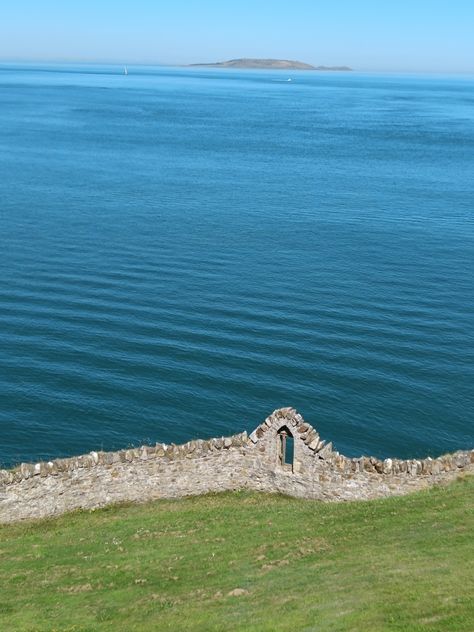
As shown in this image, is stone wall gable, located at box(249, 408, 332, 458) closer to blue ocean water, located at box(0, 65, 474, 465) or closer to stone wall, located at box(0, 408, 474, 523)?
stone wall, located at box(0, 408, 474, 523)

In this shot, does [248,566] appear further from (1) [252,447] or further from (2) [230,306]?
(2) [230,306]

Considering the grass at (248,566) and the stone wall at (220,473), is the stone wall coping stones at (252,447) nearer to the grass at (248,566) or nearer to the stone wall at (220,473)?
the stone wall at (220,473)

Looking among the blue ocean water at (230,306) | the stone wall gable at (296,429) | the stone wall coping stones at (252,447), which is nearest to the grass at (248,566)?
the stone wall coping stones at (252,447)

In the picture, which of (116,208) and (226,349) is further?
(116,208)

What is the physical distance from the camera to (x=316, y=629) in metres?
20.5

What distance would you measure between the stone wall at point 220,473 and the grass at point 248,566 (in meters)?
0.62

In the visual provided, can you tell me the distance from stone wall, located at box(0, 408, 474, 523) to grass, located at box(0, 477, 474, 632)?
624 mm

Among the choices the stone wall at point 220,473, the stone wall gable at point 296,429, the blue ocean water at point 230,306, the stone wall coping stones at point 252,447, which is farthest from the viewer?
the blue ocean water at point 230,306

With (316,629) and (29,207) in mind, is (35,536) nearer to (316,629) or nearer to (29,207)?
(316,629)

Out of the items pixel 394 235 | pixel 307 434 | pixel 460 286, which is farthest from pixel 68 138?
pixel 307 434

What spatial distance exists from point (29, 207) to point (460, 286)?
54.5 metres

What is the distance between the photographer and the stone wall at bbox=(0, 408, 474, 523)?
32.3 m

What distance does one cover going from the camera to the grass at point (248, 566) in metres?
21.6

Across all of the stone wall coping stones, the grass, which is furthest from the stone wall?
the grass
